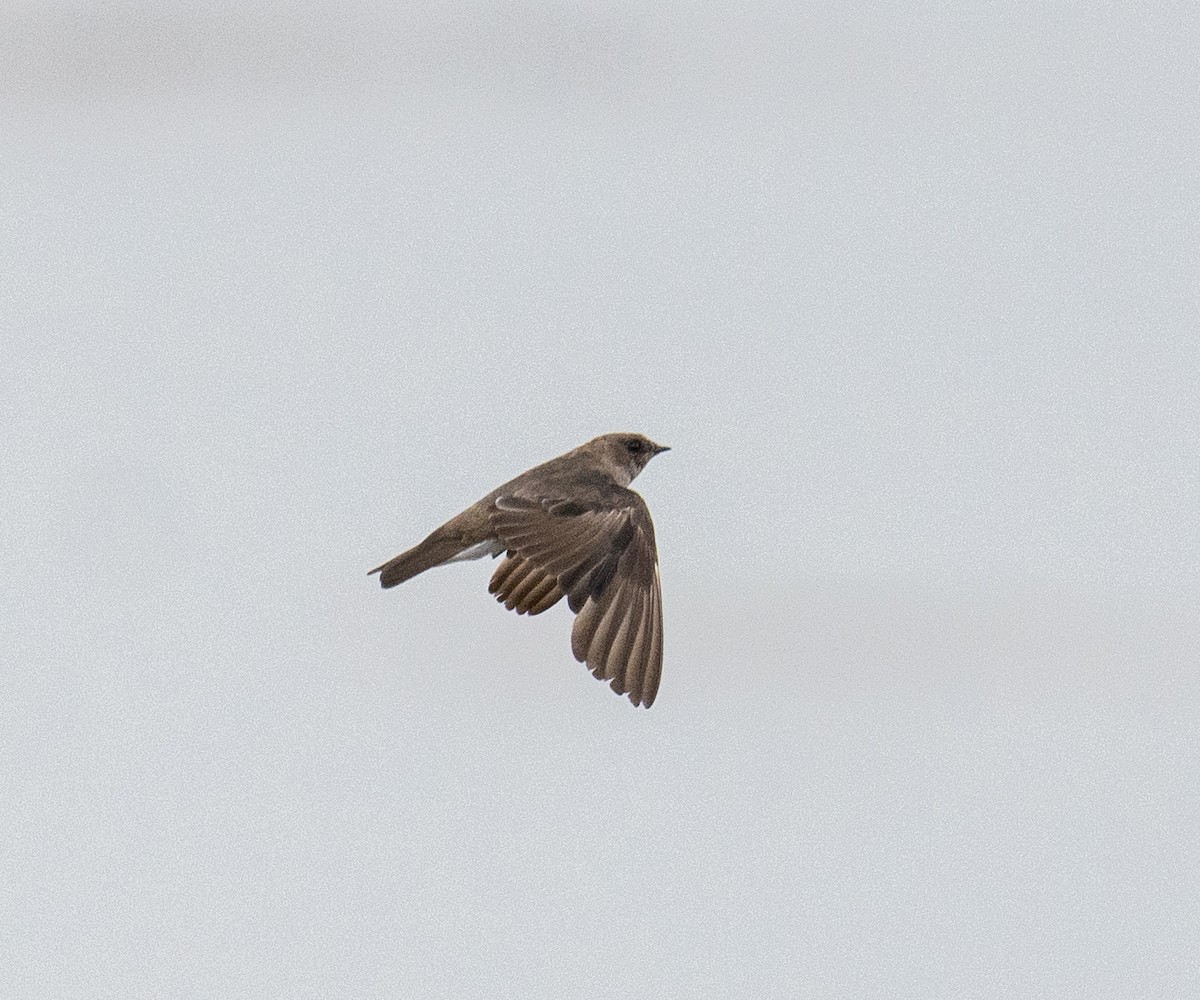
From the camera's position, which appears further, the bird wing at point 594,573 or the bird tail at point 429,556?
the bird tail at point 429,556

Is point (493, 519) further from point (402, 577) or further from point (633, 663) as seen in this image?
point (633, 663)

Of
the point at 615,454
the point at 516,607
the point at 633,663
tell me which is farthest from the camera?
the point at 615,454

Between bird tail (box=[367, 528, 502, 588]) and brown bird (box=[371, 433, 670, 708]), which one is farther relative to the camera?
bird tail (box=[367, 528, 502, 588])

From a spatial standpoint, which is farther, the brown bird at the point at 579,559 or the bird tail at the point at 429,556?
the bird tail at the point at 429,556

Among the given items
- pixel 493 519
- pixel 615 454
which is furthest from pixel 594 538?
pixel 615 454

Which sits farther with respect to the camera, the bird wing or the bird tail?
the bird tail
